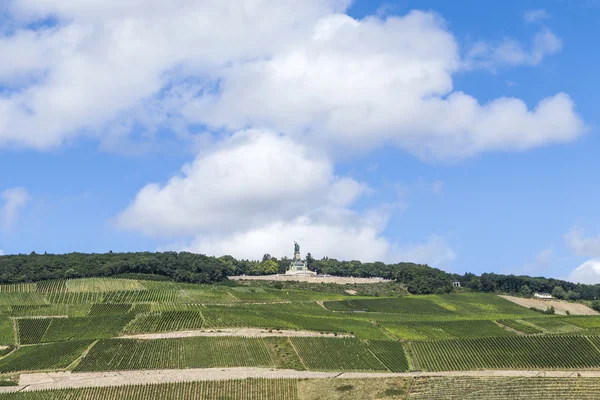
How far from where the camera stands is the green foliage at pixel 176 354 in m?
86.4

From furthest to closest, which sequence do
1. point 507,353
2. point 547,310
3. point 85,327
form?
1. point 547,310
2. point 85,327
3. point 507,353

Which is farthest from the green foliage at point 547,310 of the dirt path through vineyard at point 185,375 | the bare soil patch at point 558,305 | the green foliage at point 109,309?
the green foliage at point 109,309

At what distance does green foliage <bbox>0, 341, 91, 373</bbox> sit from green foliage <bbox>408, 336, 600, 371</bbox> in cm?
4696

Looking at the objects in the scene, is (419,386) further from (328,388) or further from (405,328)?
(405,328)

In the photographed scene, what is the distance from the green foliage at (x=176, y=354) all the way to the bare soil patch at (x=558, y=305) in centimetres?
9427

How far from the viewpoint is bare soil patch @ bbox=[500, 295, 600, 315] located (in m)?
162

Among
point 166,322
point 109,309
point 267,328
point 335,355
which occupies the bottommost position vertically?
point 335,355

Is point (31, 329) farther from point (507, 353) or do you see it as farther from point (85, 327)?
point (507, 353)

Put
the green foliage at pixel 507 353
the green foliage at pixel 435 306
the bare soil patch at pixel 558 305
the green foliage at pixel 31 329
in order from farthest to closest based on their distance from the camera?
the bare soil patch at pixel 558 305 < the green foliage at pixel 435 306 < the green foliage at pixel 31 329 < the green foliage at pixel 507 353

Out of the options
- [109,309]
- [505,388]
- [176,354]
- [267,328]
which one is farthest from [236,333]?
[505,388]

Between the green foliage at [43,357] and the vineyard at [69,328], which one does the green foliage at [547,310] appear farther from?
the green foliage at [43,357]

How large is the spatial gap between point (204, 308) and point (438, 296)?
68946 mm

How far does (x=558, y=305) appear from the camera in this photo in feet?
552

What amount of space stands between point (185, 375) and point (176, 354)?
9.30 metres
